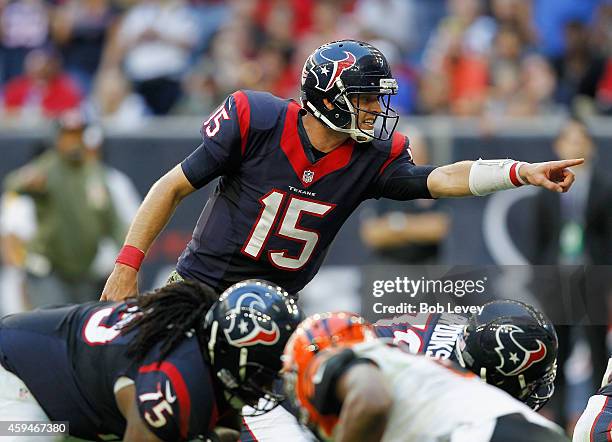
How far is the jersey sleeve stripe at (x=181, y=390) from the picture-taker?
4.17 meters

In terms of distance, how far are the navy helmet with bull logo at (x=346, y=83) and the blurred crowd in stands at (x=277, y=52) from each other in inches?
207

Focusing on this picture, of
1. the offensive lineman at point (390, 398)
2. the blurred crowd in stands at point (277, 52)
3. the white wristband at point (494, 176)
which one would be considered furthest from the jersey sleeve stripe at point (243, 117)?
the blurred crowd in stands at point (277, 52)

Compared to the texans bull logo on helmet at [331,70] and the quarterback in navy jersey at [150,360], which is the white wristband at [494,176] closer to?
the texans bull logo on helmet at [331,70]

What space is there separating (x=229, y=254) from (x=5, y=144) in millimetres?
5565

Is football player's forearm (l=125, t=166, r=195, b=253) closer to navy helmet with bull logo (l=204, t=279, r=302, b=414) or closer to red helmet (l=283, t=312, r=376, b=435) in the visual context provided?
navy helmet with bull logo (l=204, t=279, r=302, b=414)

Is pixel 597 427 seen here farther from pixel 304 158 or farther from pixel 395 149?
pixel 304 158

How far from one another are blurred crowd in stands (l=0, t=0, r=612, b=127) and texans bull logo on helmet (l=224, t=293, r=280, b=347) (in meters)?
6.65

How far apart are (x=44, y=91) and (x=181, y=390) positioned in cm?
798

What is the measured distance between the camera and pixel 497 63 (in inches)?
440

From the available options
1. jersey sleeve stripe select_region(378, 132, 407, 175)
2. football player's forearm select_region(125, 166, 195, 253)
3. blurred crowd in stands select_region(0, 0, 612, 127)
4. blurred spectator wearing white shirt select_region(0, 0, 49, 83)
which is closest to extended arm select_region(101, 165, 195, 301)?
football player's forearm select_region(125, 166, 195, 253)

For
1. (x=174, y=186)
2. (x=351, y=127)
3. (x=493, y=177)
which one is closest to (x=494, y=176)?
(x=493, y=177)

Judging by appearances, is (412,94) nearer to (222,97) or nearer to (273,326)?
(222,97)

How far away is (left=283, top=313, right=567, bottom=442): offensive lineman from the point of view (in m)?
3.71

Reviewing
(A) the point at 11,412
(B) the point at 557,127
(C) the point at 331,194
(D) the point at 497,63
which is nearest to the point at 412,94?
(D) the point at 497,63
